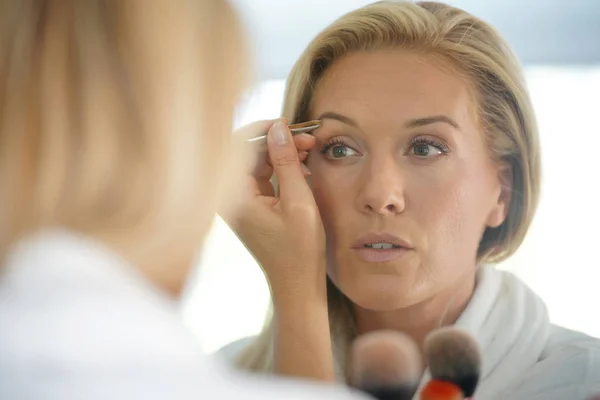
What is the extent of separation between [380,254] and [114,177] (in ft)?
1.17

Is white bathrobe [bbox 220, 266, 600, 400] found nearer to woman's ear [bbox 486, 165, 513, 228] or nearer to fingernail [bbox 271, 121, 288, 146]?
woman's ear [bbox 486, 165, 513, 228]

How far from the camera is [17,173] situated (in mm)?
468

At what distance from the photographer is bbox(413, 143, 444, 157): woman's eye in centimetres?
74

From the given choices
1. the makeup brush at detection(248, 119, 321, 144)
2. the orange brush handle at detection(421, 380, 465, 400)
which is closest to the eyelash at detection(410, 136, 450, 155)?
the makeup brush at detection(248, 119, 321, 144)

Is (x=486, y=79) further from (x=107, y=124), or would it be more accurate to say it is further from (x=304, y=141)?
(x=107, y=124)

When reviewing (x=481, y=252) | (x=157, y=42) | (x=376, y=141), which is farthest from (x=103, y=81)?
(x=481, y=252)

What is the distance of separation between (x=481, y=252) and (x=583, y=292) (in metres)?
0.11

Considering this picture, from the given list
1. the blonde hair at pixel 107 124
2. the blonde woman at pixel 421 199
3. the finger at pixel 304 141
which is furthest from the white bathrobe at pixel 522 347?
the blonde hair at pixel 107 124

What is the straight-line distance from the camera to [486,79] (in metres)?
0.75

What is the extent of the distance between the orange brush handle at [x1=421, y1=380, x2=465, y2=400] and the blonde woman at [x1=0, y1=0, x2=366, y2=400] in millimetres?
246

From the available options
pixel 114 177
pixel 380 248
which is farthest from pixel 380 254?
pixel 114 177

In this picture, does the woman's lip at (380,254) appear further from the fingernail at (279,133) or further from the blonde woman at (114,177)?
the blonde woman at (114,177)

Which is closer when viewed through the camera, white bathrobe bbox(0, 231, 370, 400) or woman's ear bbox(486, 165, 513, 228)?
white bathrobe bbox(0, 231, 370, 400)

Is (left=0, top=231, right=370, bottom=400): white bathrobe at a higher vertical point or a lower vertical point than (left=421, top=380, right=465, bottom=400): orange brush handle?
higher
